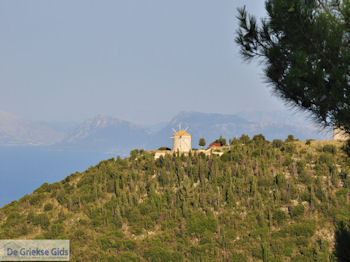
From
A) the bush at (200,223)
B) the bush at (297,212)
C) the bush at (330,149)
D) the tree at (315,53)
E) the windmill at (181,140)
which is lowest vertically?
the bush at (200,223)

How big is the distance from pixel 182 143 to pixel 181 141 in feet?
2.16

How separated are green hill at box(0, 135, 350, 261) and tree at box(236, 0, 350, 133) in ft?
153

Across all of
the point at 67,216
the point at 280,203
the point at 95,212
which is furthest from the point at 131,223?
the point at 280,203

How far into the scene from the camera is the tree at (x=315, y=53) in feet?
40.3

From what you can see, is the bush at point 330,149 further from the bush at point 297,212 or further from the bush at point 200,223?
the bush at point 200,223

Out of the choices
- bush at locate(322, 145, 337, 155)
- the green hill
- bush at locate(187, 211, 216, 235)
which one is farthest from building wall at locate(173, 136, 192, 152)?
bush at locate(322, 145, 337, 155)

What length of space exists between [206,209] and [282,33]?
56131mm

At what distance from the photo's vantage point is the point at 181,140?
3056 inches

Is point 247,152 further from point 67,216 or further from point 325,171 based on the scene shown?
point 67,216

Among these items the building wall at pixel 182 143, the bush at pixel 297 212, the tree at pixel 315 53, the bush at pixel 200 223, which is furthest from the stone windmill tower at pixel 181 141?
the tree at pixel 315 53

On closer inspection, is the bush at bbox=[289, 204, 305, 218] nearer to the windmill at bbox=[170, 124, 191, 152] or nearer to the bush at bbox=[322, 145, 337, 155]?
the bush at bbox=[322, 145, 337, 155]

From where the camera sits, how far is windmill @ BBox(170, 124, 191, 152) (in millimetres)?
75950

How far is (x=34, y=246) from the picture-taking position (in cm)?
6231

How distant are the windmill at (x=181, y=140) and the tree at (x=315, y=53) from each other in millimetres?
61511
